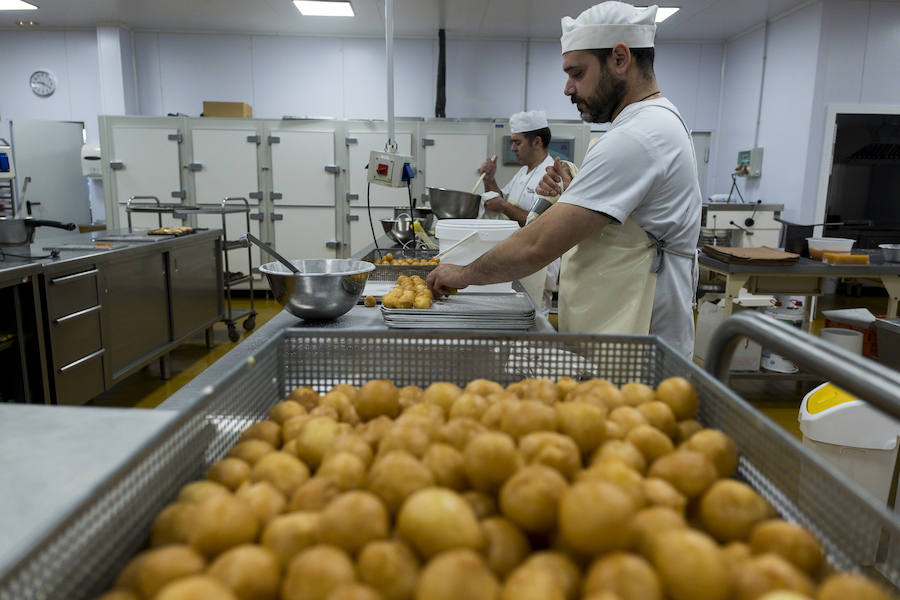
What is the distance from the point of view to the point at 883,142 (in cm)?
601

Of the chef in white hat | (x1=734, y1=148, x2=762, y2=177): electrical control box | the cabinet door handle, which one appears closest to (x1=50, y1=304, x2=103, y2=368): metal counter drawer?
the cabinet door handle

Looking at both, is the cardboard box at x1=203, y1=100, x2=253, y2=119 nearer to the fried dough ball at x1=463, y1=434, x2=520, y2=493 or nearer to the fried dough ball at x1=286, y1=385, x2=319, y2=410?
the fried dough ball at x1=286, y1=385, x2=319, y2=410

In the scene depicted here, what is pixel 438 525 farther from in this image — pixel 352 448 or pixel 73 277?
pixel 73 277

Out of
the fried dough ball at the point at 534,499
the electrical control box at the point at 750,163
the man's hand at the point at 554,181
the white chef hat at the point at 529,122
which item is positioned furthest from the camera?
the electrical control box at the point at 750,163

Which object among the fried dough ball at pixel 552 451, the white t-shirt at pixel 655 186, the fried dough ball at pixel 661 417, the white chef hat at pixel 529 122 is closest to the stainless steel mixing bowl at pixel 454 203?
the white chef hat at pixel 529 122

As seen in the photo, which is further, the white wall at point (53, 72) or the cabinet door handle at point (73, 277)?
the white wall at point (53, 72)

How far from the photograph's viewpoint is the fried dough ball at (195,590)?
1.52 ft

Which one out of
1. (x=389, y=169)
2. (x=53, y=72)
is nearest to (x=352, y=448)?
(x=389, y=169)

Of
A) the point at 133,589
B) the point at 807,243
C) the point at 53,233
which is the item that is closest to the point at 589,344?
the point at 133,589

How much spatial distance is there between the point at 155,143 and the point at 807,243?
6168mm

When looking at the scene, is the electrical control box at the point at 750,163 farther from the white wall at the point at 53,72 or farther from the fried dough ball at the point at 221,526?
the white wall at the point at 53,72

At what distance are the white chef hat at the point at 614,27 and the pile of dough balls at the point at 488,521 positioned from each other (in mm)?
1268

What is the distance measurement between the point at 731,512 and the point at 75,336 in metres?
3.43

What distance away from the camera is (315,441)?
756 mm
